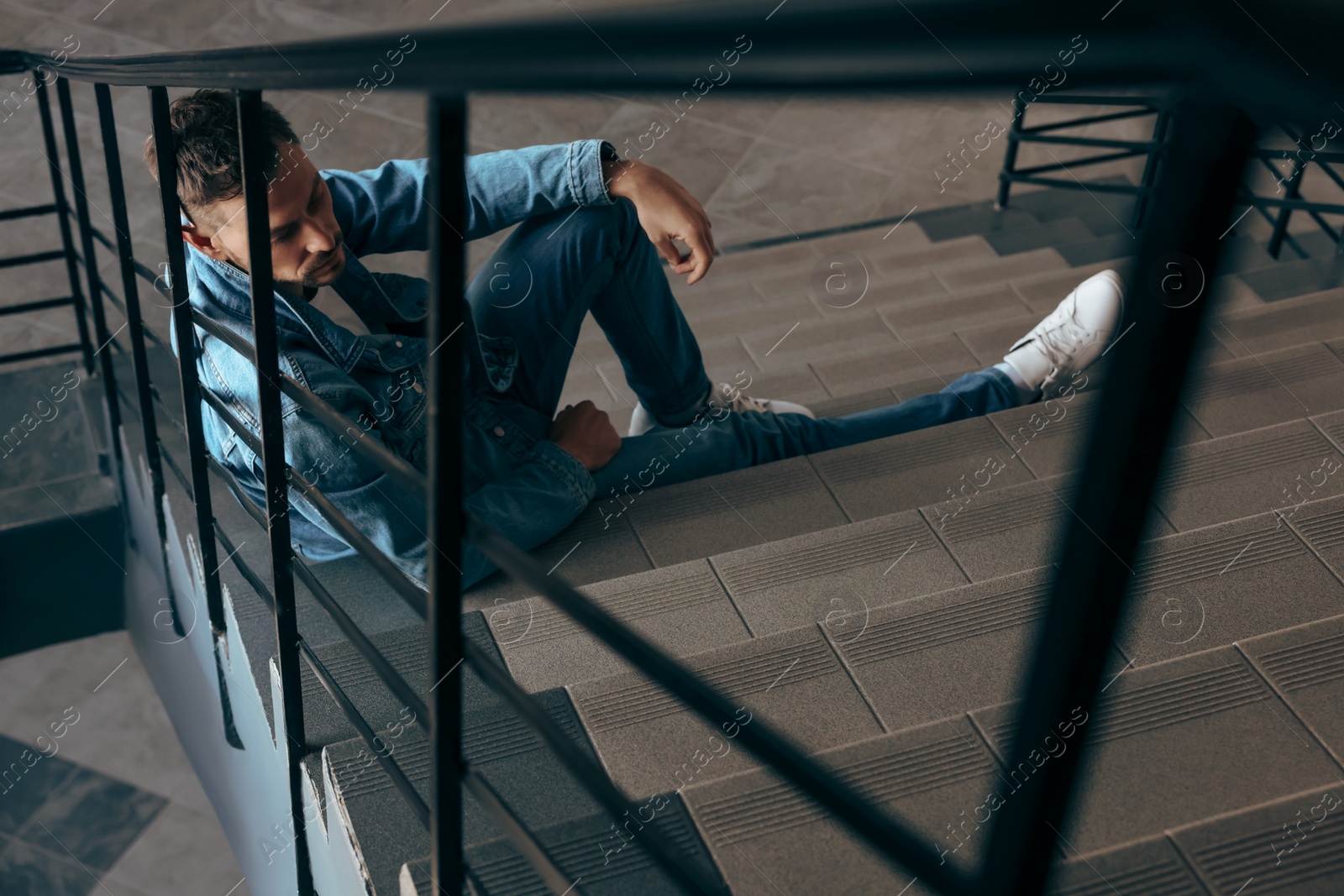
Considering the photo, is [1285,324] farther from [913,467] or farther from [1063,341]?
[913,467]

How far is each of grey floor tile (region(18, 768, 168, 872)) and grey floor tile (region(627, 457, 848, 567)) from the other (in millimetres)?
3344

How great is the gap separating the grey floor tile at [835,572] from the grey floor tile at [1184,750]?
1.05 feet

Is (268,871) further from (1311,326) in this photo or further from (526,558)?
(1311,326)

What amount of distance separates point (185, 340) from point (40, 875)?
3538 mm

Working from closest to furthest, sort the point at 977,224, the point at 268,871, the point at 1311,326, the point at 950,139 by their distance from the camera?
the point at 268,871, the point at 1311,326, the point at 977,224, the point at 950,139

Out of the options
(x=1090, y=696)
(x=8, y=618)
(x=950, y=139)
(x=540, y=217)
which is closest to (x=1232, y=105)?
(x=1090, y=696)

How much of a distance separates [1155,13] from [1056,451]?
1.65 metres

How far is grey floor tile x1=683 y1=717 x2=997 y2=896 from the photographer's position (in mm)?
955

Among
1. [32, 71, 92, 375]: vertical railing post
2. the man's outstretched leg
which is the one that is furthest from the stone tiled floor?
the man's outstretched leg

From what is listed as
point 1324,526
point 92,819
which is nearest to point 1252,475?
point 1324,526

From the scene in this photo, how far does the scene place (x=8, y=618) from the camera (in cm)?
327

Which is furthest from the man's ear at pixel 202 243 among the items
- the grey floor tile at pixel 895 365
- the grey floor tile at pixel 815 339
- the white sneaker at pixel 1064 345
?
the grey floor tile at pixel 815 339

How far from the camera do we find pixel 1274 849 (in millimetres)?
900

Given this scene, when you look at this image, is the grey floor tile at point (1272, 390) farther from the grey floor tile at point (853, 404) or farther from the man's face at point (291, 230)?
the man's face at point (291, 230)
